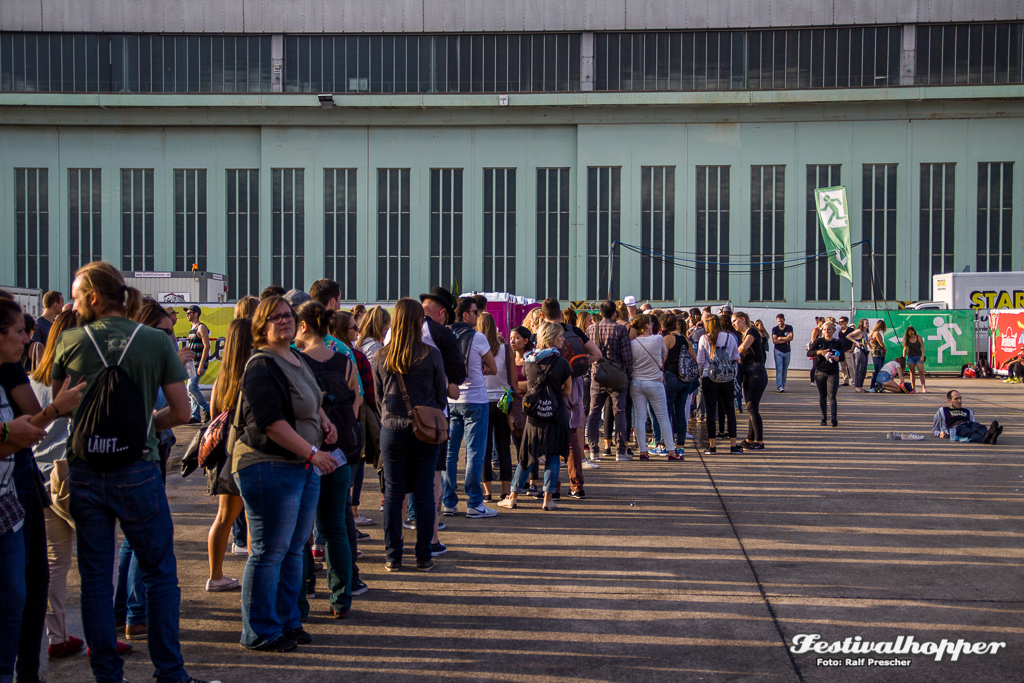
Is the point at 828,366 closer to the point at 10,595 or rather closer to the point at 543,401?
the point at 543,401

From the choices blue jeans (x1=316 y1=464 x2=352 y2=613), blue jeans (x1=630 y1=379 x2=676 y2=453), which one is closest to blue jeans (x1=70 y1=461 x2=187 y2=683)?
blue jeans (x1=316 y1=464 x2=352 y2=613)

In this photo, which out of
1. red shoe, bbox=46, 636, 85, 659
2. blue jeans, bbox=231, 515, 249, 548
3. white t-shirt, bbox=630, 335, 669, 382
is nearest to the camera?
red shoe, bbox=46, 636, 85, 659

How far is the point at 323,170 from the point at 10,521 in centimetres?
3246

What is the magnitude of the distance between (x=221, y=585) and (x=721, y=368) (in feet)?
25.1

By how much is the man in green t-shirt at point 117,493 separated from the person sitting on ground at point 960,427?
38.9ft

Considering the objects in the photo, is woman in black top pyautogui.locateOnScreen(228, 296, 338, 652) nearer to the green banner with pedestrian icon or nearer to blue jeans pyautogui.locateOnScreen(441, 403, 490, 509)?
blue jeans pyautogui.locateOnScreen(441, 403, 490, 509)

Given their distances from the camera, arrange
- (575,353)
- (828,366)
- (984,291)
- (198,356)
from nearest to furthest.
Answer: (575,353) < (828,366) < (198,356) < (984,291)

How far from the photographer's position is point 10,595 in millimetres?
3650

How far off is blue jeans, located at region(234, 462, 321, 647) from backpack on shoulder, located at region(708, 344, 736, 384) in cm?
786

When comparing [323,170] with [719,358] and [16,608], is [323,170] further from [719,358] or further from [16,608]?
[16,608]

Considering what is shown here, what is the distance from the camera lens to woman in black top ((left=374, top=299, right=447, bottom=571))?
6.02 meters

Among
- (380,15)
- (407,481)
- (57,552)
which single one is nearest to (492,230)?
(380,15)

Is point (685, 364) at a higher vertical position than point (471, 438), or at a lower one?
higher

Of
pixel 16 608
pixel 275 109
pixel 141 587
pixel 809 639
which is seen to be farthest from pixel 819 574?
pixel 275 109
